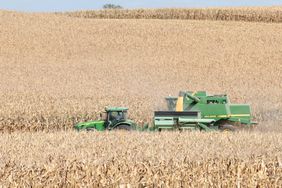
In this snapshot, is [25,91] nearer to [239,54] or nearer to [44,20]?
[239,54]

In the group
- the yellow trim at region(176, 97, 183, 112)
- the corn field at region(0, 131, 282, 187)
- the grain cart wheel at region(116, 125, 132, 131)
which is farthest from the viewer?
the yellow trim at region(176, 97, 183, 112)

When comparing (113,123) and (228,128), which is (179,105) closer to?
(228,128)

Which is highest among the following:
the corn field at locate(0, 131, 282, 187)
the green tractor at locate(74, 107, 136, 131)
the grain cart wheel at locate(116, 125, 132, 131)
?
the green tractor at locate(74, 107, 136, 131)

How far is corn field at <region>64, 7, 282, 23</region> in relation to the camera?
52.2 meters

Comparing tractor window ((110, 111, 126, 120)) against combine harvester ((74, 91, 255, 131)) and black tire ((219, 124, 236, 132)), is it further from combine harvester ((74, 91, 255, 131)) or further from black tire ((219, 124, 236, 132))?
black tire ((219, 124, 236, 132))

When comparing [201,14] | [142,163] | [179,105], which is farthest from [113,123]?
[201,14]

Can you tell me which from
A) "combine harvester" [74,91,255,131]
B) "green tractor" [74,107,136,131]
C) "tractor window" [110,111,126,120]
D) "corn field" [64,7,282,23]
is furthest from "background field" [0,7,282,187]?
"corn field" [64,7,282,23]

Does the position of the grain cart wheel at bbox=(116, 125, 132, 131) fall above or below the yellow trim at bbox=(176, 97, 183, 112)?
below

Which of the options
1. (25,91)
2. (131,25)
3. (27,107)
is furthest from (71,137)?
(131,25)

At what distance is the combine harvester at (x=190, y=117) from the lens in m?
16.2

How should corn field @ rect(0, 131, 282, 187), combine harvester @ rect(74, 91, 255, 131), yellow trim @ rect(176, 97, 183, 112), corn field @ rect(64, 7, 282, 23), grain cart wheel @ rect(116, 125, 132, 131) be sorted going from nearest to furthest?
corn field @ rect(0, 131, 282, 187), combine harvester @ rect(74, 91, 255, 131), grain cart wheel @ rect(116, 125, 132, 131), yellow trim @ rect(176, 97, 183, 112), corn field @ rect(64, 7, 282, 23)

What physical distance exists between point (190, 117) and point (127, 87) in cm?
1025

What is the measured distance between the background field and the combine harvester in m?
0.75

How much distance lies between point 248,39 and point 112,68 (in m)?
11.2
